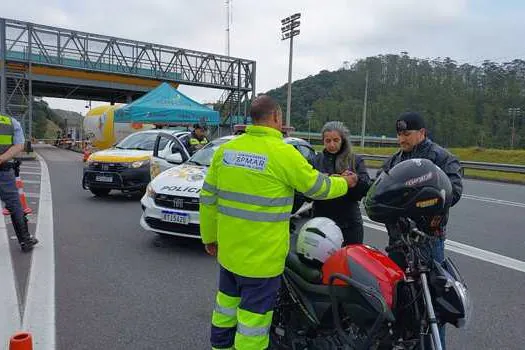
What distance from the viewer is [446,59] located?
9469 centimetres

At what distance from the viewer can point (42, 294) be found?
4941 mm

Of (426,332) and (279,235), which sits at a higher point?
(279,235)

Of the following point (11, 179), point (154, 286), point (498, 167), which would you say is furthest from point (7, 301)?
point (498, 167)

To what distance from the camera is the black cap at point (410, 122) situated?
3.59m

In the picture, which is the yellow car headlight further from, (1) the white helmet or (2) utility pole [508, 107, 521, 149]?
(2) utility pole [508, 107, 521, 149]

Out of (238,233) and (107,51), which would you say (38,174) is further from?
(107,51)

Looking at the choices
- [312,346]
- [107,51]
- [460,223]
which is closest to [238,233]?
[312,346]

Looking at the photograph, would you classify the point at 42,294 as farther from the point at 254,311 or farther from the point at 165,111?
the point at 165,111

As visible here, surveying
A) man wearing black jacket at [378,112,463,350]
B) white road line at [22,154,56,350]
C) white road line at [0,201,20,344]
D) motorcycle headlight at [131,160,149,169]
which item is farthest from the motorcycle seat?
motorcycle headlight at [131,160,149,169]

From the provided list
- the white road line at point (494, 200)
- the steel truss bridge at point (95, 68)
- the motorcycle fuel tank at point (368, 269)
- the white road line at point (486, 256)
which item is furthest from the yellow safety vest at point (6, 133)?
the steel truss bridge at point (95, 68)

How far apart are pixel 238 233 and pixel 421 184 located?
1.12m

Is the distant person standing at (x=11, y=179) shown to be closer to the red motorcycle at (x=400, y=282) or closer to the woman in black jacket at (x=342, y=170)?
the woman in black jacket at (x=342, y=170)

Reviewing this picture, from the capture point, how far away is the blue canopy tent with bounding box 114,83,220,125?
20078 mm

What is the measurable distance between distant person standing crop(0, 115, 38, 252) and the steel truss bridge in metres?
28.7
